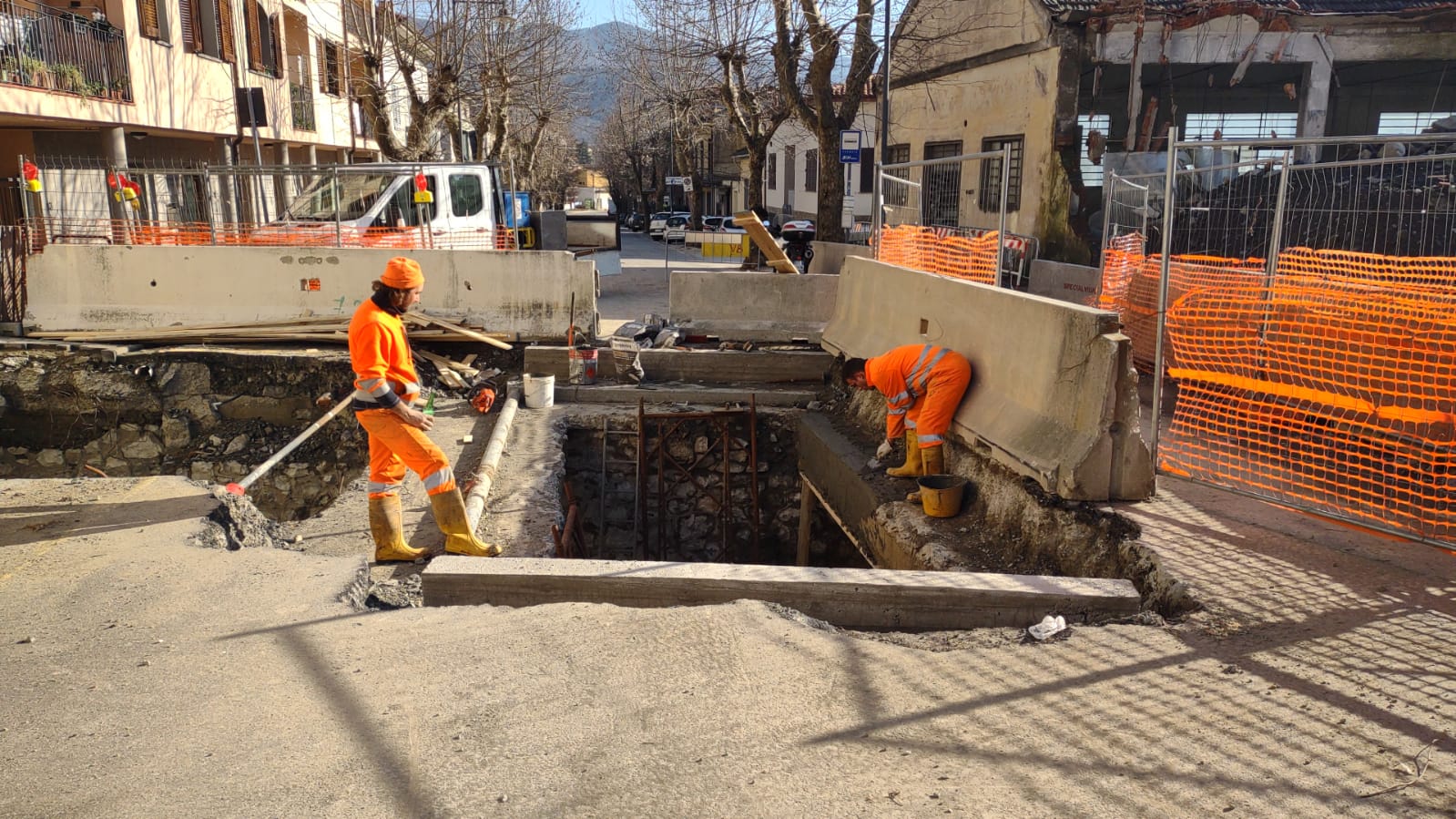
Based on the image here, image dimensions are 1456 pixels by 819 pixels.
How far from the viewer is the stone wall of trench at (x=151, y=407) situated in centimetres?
1082

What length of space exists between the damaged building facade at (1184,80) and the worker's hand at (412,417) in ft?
45.7

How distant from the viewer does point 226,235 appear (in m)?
12.4

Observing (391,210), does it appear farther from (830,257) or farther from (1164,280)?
(1164,280)

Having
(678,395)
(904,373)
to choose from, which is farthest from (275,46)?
(904,373)

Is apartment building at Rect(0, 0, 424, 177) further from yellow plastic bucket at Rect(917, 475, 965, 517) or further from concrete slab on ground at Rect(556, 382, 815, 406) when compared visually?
yellow plastic bucket at Rect(917, 475, 965, 517)

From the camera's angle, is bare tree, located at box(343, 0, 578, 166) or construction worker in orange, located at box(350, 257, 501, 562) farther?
bare tree, located at box(343, 0, 578, 166)

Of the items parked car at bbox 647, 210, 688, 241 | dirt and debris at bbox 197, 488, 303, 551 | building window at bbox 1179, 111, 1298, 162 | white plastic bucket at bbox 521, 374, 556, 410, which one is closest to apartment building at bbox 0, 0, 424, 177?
white plastic bucket at bbox 521, 374, 556, 410

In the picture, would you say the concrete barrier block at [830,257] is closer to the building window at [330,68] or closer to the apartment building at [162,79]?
the apartment building at [162,79]

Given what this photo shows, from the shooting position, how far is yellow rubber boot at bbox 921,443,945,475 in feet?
23.1

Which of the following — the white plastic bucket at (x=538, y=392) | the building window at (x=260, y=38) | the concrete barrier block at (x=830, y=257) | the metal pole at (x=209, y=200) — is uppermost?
the building window at (x=260, y=38)

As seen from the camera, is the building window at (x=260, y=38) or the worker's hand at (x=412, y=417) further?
the building window at (x=260, y=38)

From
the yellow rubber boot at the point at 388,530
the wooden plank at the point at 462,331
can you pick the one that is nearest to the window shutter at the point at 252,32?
the wooden plank at the point at 462,331

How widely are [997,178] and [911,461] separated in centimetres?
1490

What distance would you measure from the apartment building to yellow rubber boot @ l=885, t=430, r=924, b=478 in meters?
14.8
